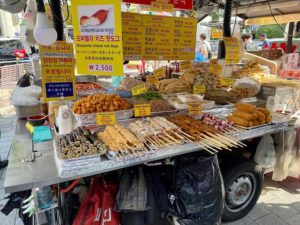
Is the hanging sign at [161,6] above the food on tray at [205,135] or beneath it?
above

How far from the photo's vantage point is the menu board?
3.33 m

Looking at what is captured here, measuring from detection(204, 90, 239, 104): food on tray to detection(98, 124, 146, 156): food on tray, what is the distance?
1532 millimetres

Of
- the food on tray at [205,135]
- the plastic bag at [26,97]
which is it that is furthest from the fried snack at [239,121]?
the plastic bag at [26,97]

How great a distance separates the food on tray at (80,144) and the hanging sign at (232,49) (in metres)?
2.39

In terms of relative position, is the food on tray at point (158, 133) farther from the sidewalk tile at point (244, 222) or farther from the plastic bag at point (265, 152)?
the sidewalk tile at point (244, 222)

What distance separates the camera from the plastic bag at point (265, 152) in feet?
10.7

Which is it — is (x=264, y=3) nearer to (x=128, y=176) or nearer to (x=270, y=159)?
(x=270, y=159)

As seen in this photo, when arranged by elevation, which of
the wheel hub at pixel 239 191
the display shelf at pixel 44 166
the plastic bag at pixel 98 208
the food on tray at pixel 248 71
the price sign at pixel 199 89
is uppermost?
the food on tray at pixel 248 71

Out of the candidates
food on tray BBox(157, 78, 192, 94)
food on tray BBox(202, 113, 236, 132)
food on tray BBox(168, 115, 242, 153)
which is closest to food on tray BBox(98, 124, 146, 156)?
food on tray BBox(168, 115, 242, 153)

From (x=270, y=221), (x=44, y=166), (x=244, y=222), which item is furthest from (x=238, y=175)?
(x=44, y=166)

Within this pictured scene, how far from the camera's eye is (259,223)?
3143 mm

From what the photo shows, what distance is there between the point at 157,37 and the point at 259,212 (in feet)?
9.51

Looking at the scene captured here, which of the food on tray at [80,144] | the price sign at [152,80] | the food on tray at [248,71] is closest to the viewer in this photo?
the food on tray at [80,144]

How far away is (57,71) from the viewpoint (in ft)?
8.42
